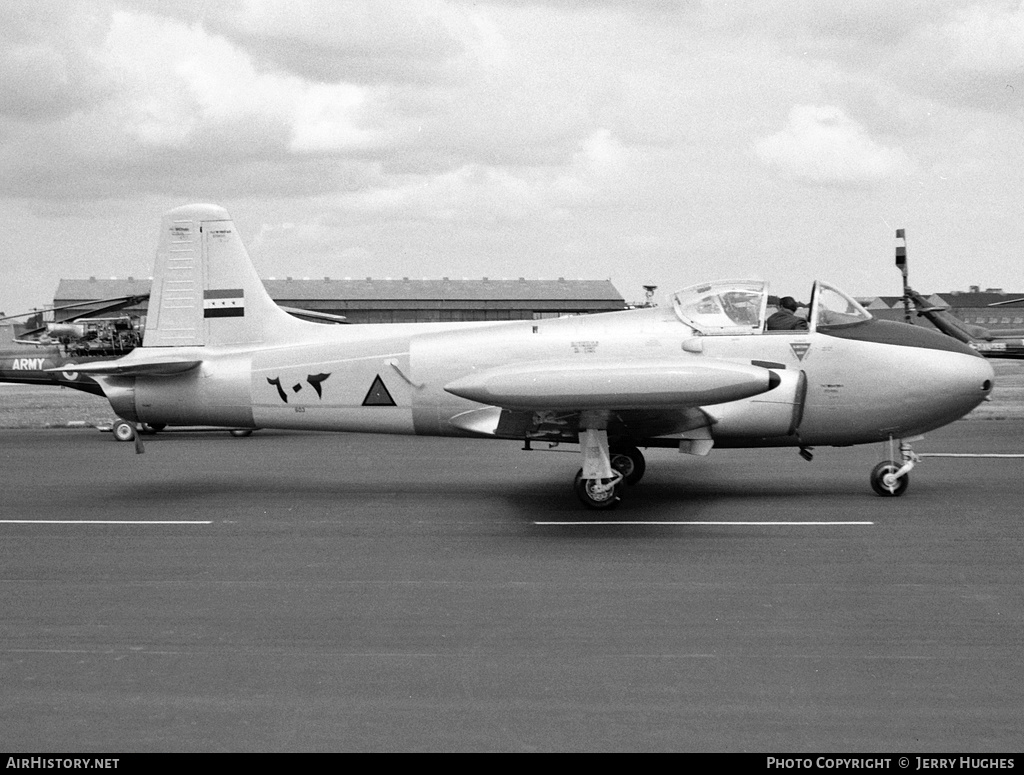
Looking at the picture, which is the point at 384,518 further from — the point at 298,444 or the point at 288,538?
the point at 298,444

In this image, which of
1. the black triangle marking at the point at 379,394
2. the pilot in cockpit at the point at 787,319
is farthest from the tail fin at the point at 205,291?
the pilot in cockpit at the point at 787,319

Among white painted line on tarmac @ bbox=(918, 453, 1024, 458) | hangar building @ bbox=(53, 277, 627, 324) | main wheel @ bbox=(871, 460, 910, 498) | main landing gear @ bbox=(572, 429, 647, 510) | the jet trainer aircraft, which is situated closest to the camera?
the jet trainer aircraft

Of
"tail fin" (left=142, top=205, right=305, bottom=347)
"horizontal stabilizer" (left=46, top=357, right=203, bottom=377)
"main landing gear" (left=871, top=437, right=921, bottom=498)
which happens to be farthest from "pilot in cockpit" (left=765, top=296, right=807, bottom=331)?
"horizontal stabilizer" (left=46, top=357, right=203, bottom=377)

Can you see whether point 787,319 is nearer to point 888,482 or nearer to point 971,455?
point 888,482

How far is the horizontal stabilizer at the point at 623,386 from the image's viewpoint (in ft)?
31.5

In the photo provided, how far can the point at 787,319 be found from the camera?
11094 millimetres

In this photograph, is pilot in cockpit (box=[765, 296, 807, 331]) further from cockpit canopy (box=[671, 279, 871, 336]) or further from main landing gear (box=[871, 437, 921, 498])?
main landing gear (box=[871, 437, 921, 498])

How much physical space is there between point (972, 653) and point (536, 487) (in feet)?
23.2

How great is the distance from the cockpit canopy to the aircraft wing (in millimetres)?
5795

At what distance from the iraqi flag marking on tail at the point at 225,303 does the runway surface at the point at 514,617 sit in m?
2.24

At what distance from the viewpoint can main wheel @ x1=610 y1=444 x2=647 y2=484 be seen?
39.1ft

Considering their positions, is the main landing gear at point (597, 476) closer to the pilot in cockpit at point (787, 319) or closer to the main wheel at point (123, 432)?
the pilot in cockpit at point (787, 319)

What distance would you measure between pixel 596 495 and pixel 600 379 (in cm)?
153

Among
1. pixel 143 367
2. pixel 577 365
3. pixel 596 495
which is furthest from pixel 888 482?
pixel 143 367
